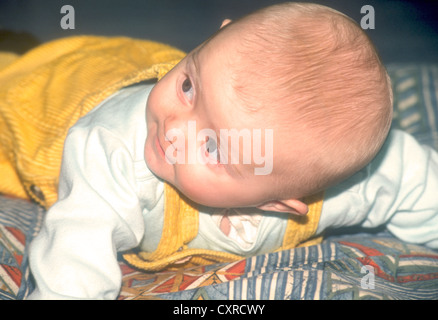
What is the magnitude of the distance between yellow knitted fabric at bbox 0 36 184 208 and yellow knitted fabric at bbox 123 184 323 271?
224mm

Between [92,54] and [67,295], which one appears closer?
[67,295]

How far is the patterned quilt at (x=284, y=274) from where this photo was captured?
79cm

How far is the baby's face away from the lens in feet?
2.33

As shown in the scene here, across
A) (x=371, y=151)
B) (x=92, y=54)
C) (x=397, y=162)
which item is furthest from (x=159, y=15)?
(x=371, y=151)

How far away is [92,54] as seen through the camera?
1.20 meters

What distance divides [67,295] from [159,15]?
4.57ft

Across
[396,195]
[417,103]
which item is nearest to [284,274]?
[396,195]

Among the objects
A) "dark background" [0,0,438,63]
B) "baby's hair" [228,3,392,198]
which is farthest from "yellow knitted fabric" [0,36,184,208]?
"dark background" [0,0,438,63]

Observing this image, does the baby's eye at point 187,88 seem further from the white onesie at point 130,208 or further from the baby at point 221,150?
the white onesie at point 130,208

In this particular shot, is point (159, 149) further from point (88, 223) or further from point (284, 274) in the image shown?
point (284, 274)

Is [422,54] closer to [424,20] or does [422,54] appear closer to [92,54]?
[424,20]

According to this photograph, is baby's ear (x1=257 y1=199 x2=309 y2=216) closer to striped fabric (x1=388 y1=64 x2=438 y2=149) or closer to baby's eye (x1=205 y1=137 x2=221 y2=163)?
baby's eye (x1=205 y1=137 x2=221 y2=163)

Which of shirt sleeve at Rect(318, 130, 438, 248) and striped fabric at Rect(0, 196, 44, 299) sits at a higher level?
shirt sleeve at Rect(318, 130, 438, 248)

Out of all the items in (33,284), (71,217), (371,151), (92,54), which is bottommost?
(33,284)
